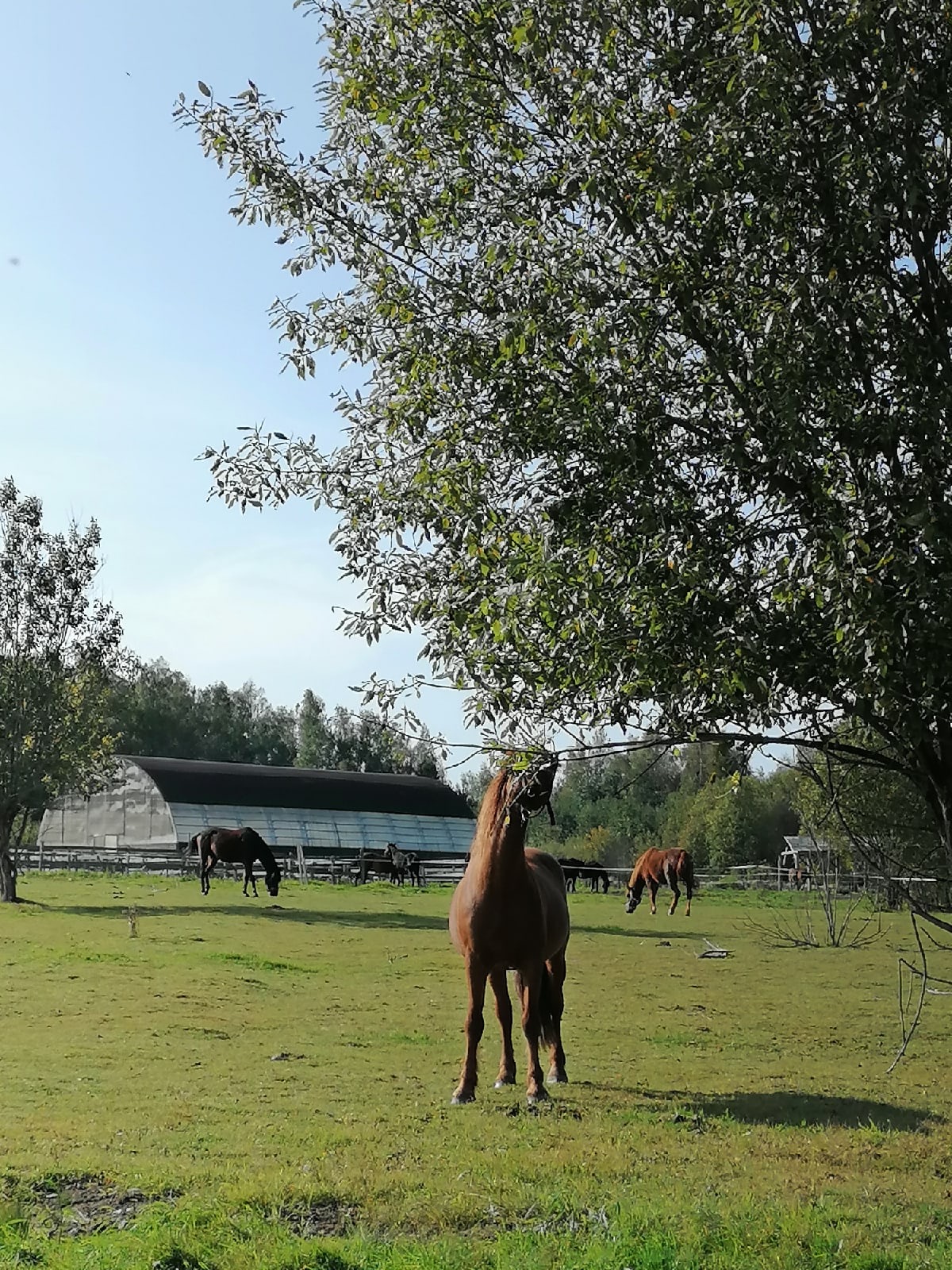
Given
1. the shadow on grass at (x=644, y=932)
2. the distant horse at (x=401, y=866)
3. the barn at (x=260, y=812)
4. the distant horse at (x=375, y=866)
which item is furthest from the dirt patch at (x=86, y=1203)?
the barn at (x=260, y=812)

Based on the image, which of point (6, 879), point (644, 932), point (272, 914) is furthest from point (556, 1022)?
point (6, 879)

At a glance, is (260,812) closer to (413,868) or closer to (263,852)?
(413,868)

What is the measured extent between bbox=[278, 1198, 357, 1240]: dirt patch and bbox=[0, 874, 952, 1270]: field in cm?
2

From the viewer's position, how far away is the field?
→ 5.68 meters

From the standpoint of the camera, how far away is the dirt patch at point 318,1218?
19.3 ft

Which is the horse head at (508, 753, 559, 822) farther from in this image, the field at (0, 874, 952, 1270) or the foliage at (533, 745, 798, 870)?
the foliage at (533, 745, 798, 870)

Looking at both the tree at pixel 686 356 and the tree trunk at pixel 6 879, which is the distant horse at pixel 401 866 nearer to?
the tree trunk at pixel 6 879

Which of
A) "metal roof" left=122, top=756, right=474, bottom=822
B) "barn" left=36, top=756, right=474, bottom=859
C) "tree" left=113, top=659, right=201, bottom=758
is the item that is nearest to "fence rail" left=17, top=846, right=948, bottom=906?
"barn" left=36, top=756, right=474, bottom=859

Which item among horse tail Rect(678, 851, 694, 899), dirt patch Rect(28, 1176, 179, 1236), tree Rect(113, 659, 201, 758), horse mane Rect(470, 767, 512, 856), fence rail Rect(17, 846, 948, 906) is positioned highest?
tree Rect(113, 659, 201, 758)

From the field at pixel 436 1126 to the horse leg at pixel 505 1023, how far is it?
0.21 meters

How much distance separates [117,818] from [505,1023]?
60530mm

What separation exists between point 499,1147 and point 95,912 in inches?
892

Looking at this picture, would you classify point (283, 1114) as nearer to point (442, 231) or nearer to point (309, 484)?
point (309, 484)

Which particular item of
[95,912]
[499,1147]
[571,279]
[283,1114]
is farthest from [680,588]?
[95,912]
